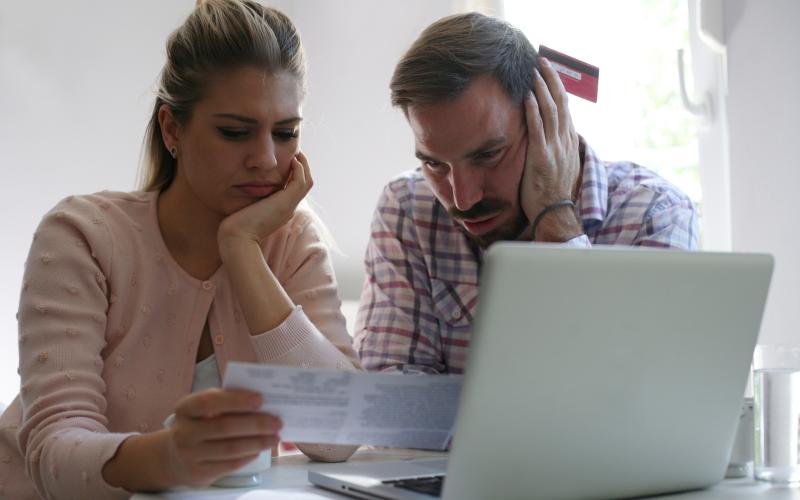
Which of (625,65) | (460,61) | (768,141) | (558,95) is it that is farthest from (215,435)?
(625,65)

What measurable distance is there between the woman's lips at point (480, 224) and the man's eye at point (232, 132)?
400mm

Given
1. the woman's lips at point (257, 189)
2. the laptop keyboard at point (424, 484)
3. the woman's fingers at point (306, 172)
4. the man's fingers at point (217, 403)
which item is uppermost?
the woman's fingers at point (306, 172)

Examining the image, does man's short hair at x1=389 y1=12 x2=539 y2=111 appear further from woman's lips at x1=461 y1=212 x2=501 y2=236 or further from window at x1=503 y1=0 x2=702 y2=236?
window at x1=503 y1=0 x2=702 y2=236

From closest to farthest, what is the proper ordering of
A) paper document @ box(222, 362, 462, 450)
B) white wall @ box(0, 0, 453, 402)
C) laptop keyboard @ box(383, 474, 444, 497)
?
paper document @ box(222, 362, 462, 450), laptop keyboard @ box(383, 474, 444, 497), white wall @ box(0, 0, 453, 402)

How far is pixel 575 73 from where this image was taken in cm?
167

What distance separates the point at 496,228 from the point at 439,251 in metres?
0.15

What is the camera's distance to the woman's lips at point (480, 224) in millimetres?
1540

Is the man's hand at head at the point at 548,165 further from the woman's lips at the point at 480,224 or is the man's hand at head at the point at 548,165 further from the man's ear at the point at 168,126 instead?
the man's ear at the point at 168,126

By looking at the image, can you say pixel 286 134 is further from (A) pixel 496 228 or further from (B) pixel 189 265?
(A) pixel 496 228

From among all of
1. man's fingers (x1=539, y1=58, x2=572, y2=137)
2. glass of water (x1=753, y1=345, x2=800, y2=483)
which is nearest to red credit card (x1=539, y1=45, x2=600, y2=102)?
man's fingers (x1=539, y1=58, x2=572, y2=137)

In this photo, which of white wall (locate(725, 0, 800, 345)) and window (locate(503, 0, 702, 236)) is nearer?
white wall (locate(725, 0, 800, 345))

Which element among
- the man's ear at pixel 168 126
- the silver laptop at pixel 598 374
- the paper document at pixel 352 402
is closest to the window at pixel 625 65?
the man's ear at pixel 168 126

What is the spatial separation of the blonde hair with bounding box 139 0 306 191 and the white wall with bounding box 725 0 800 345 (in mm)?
1173

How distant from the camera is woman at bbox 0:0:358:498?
1.19m
